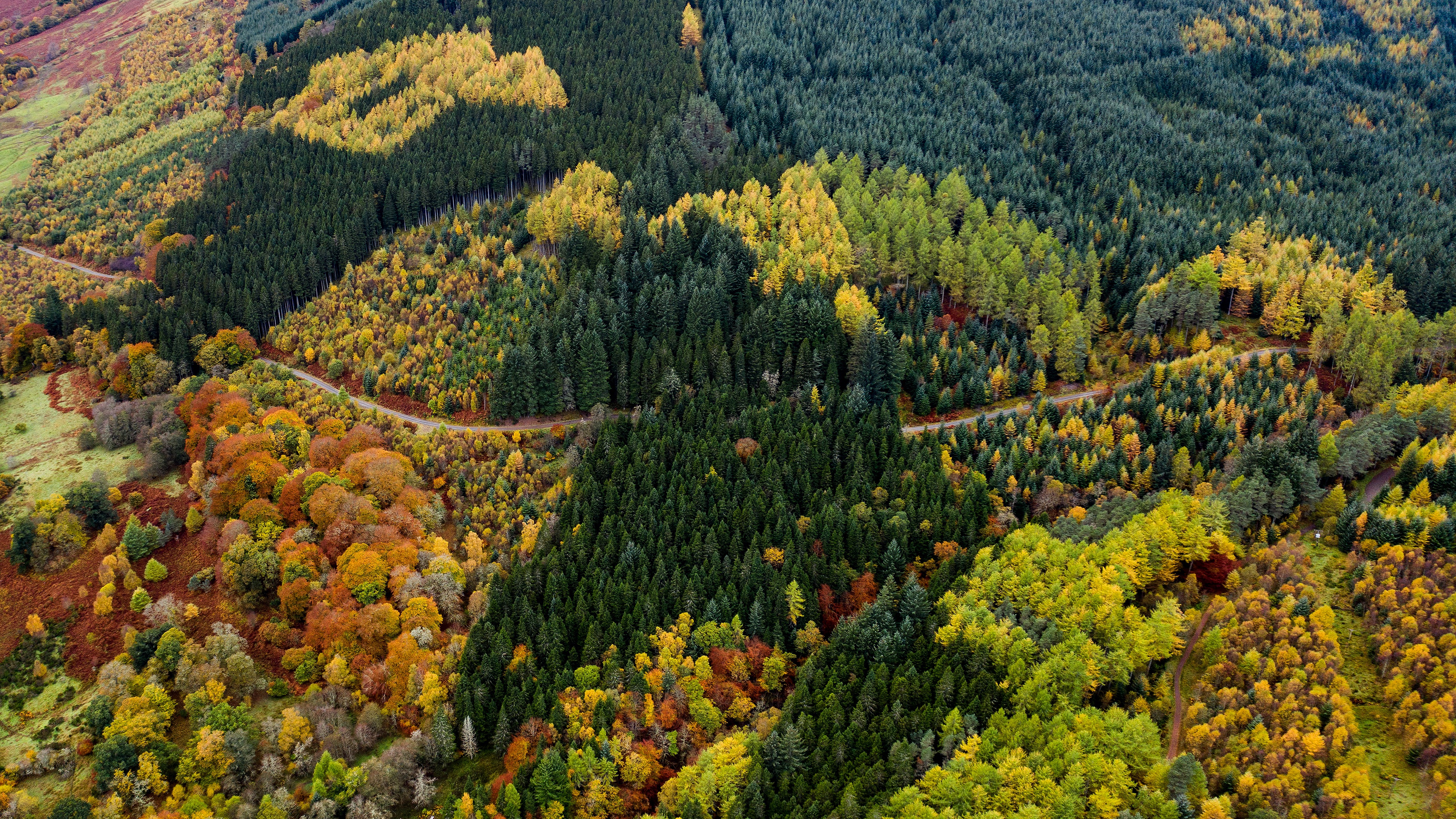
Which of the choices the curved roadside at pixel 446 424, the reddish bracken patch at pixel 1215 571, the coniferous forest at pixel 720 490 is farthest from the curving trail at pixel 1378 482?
the curved roadside at pixel 446 424

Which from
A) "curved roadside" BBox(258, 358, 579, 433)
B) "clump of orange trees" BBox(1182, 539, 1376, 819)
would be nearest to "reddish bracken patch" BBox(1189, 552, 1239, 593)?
"clump of orange trees" BBox(1182, 539, 1376, 819)

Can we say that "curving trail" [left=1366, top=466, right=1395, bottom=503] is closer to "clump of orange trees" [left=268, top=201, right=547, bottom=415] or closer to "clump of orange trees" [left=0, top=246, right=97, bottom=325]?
"clump of orange trees" [left=268, top=201, right=547, bottom=415]

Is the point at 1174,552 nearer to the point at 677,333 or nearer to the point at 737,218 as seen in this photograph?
the point at 677,333

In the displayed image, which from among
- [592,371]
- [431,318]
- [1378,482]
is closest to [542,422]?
[592,371]

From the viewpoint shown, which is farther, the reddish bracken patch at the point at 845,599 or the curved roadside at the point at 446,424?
the curved roadside at the point at 446,424

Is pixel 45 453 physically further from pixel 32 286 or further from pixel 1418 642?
pixel 1418 642

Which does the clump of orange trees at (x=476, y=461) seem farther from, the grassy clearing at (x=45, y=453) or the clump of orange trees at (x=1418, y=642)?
the clump of orange trees at (x=1418, y=642)
